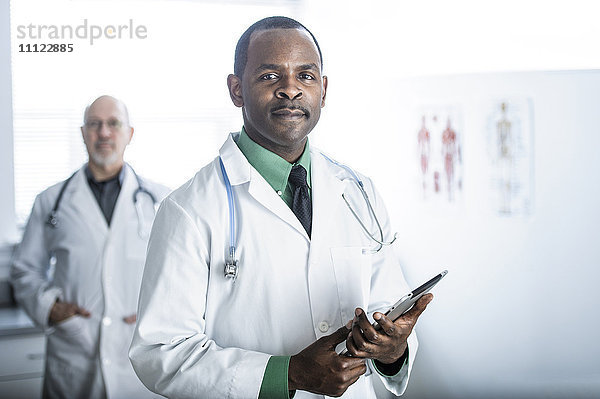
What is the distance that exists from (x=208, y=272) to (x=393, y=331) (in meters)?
0.31

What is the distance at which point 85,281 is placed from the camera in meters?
1.90

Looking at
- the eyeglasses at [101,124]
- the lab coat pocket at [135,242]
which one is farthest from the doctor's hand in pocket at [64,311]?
the eyeglasses at [101,124]

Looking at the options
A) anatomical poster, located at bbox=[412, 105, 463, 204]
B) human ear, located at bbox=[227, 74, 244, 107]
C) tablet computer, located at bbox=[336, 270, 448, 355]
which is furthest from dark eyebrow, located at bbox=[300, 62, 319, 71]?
anatomical poster, located at bbox=[412, 105, 463, 204]

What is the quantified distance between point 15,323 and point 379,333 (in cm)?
143

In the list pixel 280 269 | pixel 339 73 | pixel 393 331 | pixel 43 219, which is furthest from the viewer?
pixel 339 73

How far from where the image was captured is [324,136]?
2.10m

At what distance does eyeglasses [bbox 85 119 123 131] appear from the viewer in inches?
A: 76.1

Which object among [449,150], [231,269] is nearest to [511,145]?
[449,150]

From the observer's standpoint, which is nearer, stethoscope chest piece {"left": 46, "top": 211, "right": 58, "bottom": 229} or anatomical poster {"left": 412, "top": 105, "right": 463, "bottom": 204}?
stethoscope chest piece {"left": 46, "top": 211, "right": 58, "bottom": 229}

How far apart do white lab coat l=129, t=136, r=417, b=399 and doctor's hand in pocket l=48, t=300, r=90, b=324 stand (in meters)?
0.98

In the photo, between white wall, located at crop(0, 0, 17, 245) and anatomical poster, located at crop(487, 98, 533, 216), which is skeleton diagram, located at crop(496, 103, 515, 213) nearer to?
anatomical poster, located at crop(487, 98, 533, 216)

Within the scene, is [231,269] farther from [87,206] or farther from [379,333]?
[87,206]

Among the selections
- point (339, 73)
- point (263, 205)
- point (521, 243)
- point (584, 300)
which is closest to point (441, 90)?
point (339, 73)

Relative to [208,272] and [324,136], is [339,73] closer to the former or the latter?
[324,136]
